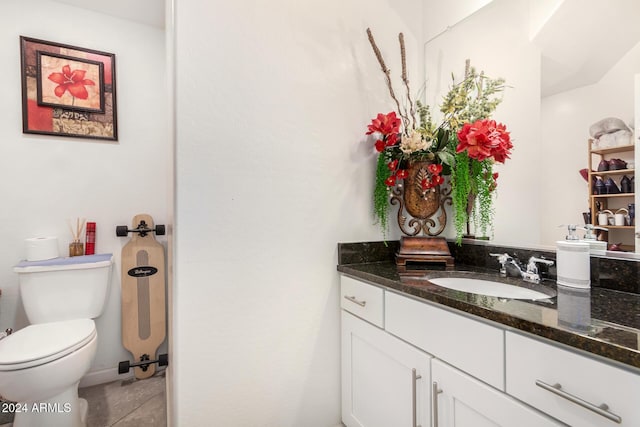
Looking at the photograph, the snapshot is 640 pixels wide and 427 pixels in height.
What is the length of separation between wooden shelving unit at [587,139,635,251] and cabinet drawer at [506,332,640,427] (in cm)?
62

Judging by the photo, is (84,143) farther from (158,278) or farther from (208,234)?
(208,234)

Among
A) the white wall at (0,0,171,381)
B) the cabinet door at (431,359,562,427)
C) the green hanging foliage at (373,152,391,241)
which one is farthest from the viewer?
the white wall at (0,0,171,381)

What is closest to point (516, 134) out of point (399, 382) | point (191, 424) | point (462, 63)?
point (462, 63)

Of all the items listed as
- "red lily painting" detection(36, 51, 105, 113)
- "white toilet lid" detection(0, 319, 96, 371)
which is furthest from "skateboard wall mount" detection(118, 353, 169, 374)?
"red lily painting" detection(36, 51, 105, 113)

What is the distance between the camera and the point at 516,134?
1262 millimetres

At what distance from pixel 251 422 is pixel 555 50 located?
190 centimetres

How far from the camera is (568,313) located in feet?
2.30

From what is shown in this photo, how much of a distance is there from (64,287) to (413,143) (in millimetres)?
2062

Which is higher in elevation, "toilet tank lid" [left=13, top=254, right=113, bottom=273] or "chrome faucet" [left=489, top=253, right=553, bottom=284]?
"chrome faucet" [left=489, top=253, right=553, bottom=284]

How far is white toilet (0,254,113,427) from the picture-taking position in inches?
48.5

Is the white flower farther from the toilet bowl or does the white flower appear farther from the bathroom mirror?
the toilet bowl

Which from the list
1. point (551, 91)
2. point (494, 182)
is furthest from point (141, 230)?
point (551, 91)

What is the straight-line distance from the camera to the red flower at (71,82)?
1.87 meters

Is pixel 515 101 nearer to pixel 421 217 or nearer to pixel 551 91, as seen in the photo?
pixel 551 91
